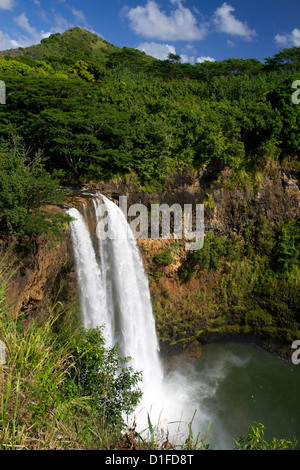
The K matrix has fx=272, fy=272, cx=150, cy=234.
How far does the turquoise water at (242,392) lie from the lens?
10.2 m

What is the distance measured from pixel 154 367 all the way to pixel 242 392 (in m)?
3.93

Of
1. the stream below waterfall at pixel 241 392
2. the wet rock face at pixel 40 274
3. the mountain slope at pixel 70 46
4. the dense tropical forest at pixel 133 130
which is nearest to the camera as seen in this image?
the wet rock face at pixel 40 274

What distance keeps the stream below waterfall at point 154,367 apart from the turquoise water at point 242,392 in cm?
4

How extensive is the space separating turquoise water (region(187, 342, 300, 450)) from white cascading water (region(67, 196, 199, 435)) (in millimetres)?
979

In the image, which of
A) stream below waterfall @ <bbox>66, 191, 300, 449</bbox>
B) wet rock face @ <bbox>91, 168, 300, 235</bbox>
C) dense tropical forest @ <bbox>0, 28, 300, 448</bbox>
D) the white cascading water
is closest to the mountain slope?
dense tropical forest @ <bbox>0, 28, 300, 448</bbox>

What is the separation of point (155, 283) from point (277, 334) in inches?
278

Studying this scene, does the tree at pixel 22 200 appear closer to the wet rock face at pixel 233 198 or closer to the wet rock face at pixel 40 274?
the wet rock face at pixel 40 274

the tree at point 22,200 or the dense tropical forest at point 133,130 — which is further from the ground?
the dense tropical forest at point 133,130

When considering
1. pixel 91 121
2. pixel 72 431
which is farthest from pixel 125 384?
pixel 91 121

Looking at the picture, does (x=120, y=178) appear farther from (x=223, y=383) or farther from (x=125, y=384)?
(x=223, y=383)

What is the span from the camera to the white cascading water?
9.23 meters

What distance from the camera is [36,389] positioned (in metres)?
3.14

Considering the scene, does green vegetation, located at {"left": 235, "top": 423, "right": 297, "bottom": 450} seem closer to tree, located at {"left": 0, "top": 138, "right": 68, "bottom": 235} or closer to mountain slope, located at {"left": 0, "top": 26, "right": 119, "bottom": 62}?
tree, located at {"left": 0, "top": 138, "right": 68, "bottom": 235}

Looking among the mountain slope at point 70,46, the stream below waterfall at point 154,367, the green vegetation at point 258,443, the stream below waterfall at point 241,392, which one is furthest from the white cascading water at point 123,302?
the mountain slope at point 70,46
